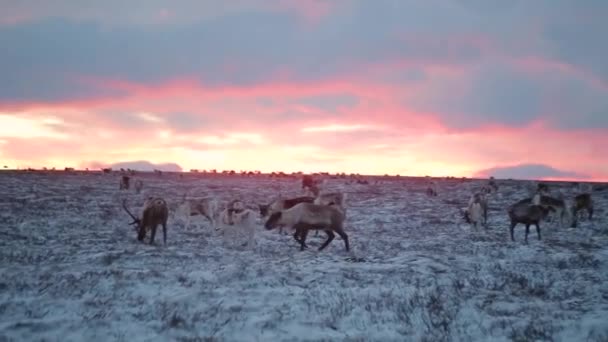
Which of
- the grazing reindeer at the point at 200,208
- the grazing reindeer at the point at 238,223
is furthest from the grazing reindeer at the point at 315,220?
the grazing reindeer at the point at 200,208

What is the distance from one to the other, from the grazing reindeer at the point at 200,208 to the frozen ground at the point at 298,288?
10.0 ft

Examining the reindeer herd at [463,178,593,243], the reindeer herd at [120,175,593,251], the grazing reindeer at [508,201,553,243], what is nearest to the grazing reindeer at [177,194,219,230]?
the reindeer herd at [120,175,593,251]

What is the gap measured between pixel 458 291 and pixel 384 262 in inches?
135

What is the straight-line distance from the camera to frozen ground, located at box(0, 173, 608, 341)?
8383 mm

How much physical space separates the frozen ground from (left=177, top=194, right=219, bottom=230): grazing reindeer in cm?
305

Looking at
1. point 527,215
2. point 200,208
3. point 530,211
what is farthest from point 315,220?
point 530,211

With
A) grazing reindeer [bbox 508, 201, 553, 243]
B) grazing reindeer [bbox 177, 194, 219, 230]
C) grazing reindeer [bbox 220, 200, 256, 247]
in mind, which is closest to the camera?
grazing reindeer [bbox 220, 200, 256, 247]

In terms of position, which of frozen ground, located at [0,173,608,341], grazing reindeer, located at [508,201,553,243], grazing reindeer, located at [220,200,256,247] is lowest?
frozen ground, located at [0,173,608,341]

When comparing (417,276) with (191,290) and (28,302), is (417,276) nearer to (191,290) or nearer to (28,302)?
(191,290)

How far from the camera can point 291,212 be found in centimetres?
1742

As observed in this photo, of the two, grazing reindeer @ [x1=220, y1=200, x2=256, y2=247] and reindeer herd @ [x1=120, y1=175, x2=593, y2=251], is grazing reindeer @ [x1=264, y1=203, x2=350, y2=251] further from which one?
grazing reindeer @ [x1=220, y1=200, x2=256, y2=247]

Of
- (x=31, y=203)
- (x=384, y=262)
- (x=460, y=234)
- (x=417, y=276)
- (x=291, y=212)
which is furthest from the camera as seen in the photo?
(x=31, y=203)

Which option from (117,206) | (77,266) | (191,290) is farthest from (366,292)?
(117,206)

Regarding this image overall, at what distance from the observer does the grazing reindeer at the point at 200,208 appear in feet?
75.4
